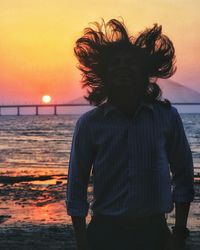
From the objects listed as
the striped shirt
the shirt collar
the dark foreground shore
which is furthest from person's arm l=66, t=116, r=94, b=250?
the dark foreground shore

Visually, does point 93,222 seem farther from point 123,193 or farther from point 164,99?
point 164,99

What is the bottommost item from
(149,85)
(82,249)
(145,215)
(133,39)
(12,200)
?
(12,200)

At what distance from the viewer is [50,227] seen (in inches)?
343

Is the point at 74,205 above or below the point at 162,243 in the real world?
above

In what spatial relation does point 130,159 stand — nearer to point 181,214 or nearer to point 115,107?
point 115,107

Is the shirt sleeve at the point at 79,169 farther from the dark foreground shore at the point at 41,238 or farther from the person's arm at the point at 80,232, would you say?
the dark foreground shore at the point at 41,238

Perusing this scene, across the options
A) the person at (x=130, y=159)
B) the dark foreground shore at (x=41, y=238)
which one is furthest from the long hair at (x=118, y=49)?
the dark foreground shore at (x=41, y=238)

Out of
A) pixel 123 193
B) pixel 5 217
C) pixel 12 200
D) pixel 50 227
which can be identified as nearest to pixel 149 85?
pixel 123 193

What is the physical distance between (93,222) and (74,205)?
130 mm

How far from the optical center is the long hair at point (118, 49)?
9.08ft

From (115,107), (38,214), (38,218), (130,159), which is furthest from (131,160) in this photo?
(38,214)

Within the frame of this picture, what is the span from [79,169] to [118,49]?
2.16ft

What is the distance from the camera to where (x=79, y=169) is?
8.91ft

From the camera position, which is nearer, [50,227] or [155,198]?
[155,198]
